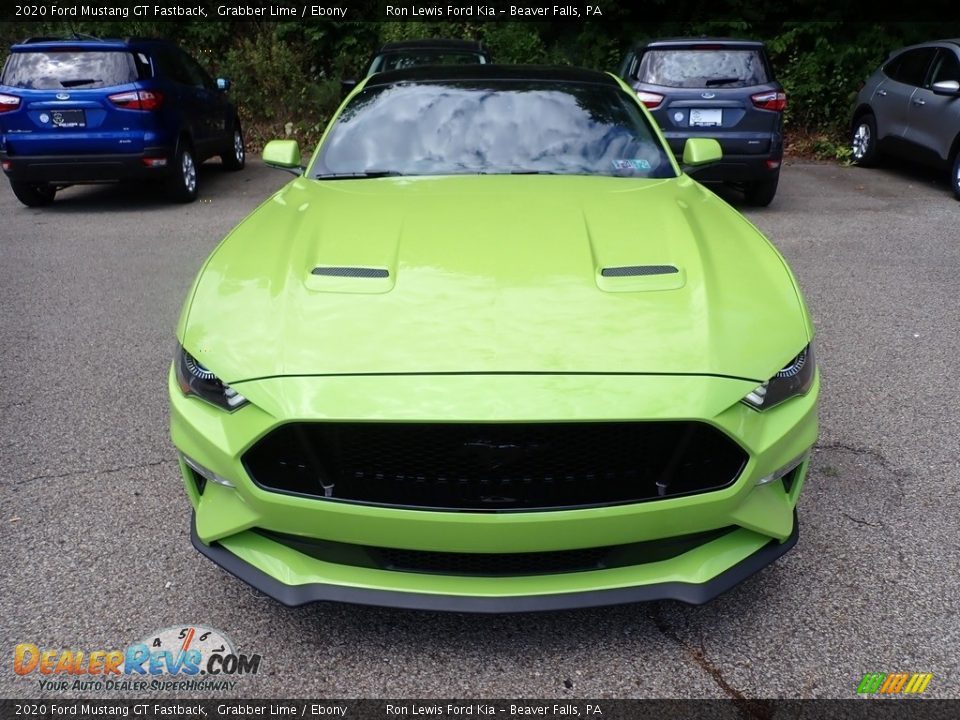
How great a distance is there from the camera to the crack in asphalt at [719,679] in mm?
2223

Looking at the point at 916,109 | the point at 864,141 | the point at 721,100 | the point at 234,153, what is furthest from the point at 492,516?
the point at 864,141

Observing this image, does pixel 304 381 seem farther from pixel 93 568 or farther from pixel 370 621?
pixel 93 568

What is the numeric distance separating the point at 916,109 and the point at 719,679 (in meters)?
9.11

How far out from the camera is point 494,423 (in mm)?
2064

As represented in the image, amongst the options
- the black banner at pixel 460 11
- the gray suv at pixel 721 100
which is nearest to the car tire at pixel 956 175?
the gray suv at pixel 721 100

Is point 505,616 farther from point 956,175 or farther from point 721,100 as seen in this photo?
point 956,175

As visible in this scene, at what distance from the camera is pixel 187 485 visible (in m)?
2.52

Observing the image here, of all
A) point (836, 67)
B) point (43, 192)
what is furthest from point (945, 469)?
point (836, 67)

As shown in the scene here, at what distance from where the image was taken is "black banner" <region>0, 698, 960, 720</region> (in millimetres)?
2219

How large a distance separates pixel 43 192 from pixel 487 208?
8.13 meters

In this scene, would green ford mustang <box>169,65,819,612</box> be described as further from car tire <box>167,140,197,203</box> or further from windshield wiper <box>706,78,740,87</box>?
car tire <box>167,140,197,203</box>

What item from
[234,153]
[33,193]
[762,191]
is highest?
[762,191]

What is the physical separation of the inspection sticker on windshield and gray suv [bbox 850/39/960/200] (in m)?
6.64

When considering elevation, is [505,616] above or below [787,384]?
below
